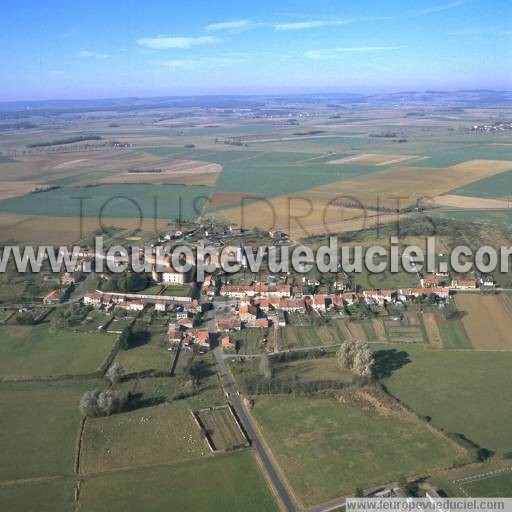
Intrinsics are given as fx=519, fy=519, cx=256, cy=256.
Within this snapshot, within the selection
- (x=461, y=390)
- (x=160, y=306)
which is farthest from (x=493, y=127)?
(x=461, y=390)

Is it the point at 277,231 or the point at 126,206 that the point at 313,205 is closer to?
the point at 277,231

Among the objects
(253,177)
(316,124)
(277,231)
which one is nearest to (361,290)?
(277,231)

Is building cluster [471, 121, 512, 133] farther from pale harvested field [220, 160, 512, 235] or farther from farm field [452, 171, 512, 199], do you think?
farm field [452, 171, 512, 199]

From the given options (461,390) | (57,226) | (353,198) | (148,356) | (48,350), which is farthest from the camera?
(353,198)

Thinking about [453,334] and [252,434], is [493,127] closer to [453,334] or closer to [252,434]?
[453,334]

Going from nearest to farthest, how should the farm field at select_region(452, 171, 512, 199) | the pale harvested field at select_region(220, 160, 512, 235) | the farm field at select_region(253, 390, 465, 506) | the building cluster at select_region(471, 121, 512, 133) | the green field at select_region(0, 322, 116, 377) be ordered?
the farm field at select_region(253, 390, 465, 506)
the green field at select_region(0, 322, 116, 377)
the pale harvested field at select_region(220, 160, 512, 235)
the farm field at select_region(452, 171, 512, 199)
the building cluster at select_region(471, 121, 512, 133)

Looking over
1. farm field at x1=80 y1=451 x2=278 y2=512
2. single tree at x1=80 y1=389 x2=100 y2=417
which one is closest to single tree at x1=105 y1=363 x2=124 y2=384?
single tree at x1=80 y1=389 x2=100 y2=417

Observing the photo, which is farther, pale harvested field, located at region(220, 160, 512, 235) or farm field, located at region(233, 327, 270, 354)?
pale harvested field, located at region(220, 160, 512, 235)

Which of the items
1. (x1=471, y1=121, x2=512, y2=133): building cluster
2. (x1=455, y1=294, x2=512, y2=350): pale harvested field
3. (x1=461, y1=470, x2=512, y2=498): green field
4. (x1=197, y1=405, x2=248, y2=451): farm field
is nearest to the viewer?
(x1=461, y1=470, x2=512, y2=498): green field
